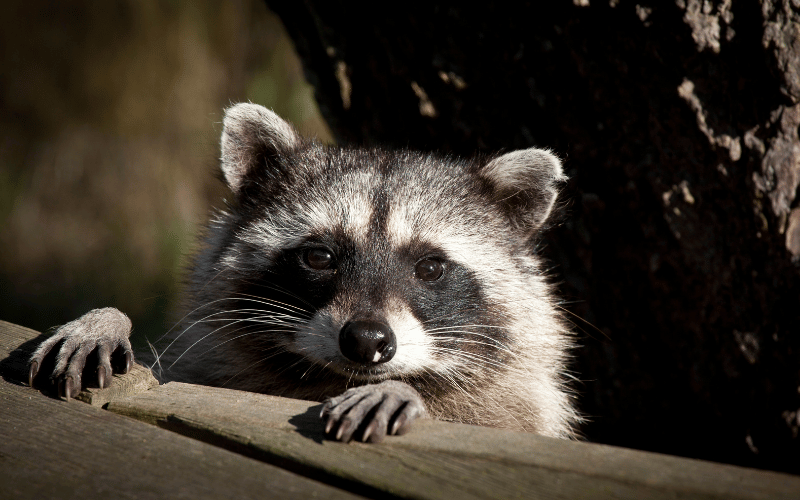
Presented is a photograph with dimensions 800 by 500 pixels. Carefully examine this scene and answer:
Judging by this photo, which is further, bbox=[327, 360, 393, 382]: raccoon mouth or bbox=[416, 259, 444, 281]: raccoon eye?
bbox=[416, 259, 444, 281]: raccoon eye

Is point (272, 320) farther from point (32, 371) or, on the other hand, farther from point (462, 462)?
point (462, 462)

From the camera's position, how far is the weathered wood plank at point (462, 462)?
135 cm

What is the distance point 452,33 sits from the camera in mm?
3365

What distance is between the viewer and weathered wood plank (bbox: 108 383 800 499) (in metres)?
1.35

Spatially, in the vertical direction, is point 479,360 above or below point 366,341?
below

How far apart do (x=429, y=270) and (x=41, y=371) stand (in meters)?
1.36

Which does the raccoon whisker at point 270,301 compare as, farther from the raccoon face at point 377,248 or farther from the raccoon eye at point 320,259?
the raccoon eye at point 320,259

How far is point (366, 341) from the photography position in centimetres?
221

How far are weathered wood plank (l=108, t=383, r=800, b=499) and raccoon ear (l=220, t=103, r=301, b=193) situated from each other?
1.43 m

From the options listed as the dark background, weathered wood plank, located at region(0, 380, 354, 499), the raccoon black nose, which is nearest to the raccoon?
the raccoon black nose

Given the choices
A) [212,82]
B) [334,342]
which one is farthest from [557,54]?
[212,82]

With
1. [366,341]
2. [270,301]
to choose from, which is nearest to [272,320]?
[270,301]

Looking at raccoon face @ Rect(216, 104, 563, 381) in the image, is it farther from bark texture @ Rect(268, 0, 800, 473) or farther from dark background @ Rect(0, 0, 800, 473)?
bark texture @ Rect(268, 0, 800, 473)

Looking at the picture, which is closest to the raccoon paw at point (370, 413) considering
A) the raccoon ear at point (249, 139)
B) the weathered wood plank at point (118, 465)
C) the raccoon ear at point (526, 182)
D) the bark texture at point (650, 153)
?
the weathered wood plank at point (118, 465)
